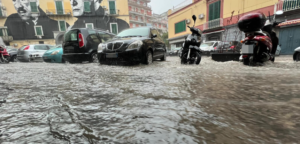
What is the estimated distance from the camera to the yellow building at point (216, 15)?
1314cm

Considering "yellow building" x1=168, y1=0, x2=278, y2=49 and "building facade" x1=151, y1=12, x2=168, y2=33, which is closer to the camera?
"yellow building" x1=168, y1=0, x2=278, y2=49

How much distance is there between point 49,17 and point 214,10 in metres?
24.0

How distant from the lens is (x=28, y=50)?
24.6 ft

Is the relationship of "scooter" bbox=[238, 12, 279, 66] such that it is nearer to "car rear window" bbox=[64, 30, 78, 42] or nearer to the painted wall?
"car rear window" bbox=[64, 30, 78, 42]

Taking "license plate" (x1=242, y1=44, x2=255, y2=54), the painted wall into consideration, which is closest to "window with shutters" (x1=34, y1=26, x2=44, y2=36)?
the painted wall

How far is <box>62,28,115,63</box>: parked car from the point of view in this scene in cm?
527

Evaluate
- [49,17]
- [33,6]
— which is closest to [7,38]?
[33,6]

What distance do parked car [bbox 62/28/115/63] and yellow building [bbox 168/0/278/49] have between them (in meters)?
10.3

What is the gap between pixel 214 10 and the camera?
54.7ft

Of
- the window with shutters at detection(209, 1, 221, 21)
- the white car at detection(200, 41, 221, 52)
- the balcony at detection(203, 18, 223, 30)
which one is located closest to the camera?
the white car at detection(200, 41, 221, 52)

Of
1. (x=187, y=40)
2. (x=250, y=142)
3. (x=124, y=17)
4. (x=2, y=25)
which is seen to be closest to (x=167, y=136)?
(x=250, y=142)

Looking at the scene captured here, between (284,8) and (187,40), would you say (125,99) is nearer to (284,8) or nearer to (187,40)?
→ (187,40)

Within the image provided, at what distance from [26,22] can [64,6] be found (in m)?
6.11

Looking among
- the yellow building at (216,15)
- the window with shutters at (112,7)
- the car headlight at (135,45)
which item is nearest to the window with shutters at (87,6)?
the window with shutters at (112,7)
